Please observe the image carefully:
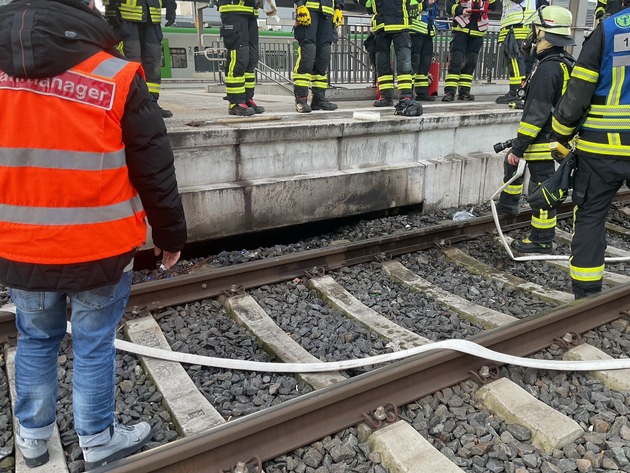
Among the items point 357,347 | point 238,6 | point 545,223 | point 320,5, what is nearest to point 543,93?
point 545,223

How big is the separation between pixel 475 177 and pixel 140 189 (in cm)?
567

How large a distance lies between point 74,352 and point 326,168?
163 inches

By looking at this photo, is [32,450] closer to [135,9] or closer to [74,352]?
[74,352]

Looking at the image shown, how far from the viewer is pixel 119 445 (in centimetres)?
259

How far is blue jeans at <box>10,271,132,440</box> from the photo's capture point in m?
2.29

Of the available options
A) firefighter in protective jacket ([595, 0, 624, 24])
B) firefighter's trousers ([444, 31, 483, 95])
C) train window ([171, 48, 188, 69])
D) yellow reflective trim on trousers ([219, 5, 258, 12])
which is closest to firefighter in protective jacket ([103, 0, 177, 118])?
yellow reflective trim on trousers ([219, 5, 258, 12])

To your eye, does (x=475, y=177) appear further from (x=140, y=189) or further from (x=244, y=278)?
(x=140, y=189)

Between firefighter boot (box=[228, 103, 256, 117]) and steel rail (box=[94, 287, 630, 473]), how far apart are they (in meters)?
4.71

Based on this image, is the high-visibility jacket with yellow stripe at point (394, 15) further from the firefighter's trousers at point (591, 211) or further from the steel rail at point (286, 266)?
the firefighter's trousers at point (591, 211)

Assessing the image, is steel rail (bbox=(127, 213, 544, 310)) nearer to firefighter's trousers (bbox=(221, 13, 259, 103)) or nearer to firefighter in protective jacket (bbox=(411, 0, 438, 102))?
firefighter's trousers (bbox=(221, 13, 259, 103))

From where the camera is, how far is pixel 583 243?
4023 mm

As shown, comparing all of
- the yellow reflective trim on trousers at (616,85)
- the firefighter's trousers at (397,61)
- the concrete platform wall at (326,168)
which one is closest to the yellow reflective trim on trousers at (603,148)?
the yellow reflective trim on trousers at (616,85)

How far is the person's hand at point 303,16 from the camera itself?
723cm

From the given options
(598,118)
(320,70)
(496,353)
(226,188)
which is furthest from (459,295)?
(320,70)
